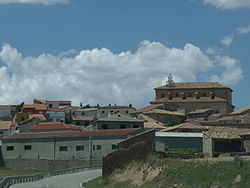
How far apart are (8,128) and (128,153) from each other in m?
70.9

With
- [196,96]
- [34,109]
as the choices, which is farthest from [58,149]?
[196,96]

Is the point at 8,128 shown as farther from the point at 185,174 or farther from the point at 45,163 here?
the point at 185,174

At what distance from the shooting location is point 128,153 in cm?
4191

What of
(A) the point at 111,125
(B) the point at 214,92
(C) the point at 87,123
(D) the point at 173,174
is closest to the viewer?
(D) the point at 173,174

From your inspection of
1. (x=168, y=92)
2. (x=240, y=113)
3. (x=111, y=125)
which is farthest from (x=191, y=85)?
(x=111, y=125)

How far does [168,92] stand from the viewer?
167750 mm

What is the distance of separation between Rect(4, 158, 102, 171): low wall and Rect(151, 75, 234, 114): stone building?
79.4 m

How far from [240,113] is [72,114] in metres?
39.2

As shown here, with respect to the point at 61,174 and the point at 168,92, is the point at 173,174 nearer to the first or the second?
the point at 61,174

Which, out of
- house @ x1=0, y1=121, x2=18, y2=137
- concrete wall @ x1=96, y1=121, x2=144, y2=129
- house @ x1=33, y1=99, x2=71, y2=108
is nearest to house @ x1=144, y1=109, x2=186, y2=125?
house @ x1=33, y1=99, x2=71, y2=108

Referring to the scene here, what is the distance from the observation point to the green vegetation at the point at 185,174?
29.4 meters

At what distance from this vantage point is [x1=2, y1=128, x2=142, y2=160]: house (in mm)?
79688

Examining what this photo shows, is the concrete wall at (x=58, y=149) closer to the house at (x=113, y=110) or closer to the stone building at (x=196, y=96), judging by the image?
the house at (x=113, y=110)

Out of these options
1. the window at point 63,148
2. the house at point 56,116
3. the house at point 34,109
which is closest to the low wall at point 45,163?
the window at point 63,148
